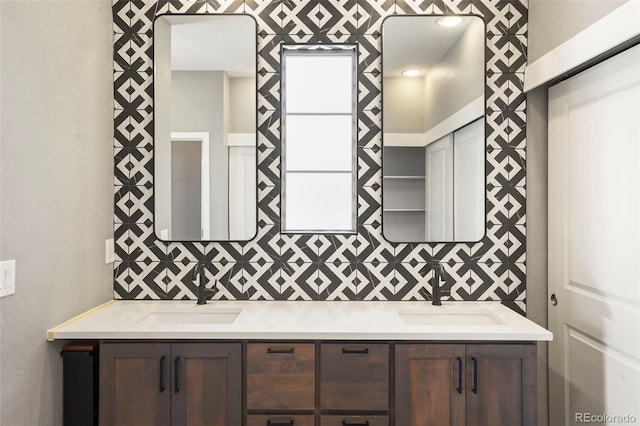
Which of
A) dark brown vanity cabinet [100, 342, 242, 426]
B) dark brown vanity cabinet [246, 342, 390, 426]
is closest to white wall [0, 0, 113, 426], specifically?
dark brown vanity cabinet [100, 342, 242, 426]

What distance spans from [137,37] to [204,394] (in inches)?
70.8

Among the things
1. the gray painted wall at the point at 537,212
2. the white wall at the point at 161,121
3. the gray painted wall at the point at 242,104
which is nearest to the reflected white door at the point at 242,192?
the gray painted wall at the point at 242,104

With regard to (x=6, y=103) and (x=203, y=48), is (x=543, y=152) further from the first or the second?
(x=6, y=103)

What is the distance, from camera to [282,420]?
1.64m

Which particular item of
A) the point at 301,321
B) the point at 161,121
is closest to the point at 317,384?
the point at 301,321

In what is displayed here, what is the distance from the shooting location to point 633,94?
1.52 m

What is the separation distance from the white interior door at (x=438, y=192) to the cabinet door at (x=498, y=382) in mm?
673

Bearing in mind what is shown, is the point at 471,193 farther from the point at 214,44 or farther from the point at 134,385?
the point at 134,385

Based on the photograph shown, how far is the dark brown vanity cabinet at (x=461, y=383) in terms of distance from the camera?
5.31 ft

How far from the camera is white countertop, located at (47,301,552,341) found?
5.32 feet

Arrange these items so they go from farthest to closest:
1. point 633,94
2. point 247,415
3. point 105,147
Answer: point 105,147 → point 247,415 → point 633,94

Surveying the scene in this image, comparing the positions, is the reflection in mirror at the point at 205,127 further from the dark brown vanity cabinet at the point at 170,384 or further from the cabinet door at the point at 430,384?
the cabinet door at the point at 430,384

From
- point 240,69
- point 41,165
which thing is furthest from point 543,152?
point 41,165

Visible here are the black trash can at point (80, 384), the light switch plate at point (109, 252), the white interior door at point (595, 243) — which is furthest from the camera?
the light switch plate at point (109, 252)
